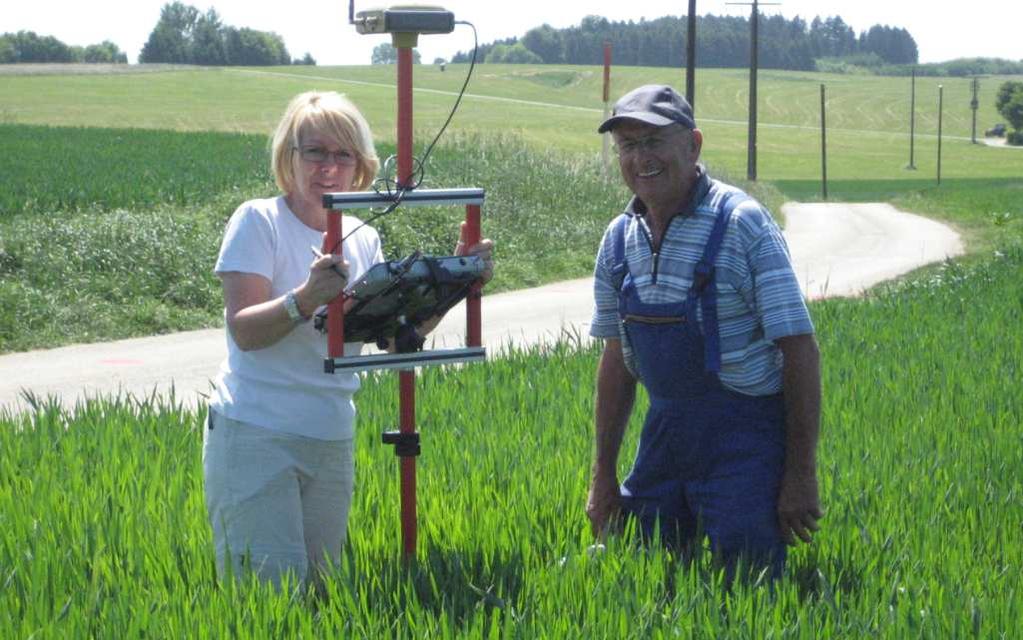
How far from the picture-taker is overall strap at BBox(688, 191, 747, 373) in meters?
3.86

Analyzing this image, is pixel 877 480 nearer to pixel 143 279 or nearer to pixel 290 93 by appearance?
pixel 143 279

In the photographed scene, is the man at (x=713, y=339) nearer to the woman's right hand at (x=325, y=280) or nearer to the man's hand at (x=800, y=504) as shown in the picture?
the man's hand at (x=800, y=504)

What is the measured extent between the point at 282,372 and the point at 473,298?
481 mm

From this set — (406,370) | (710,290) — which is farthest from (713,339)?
(406,370)

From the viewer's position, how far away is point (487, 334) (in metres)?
13.9

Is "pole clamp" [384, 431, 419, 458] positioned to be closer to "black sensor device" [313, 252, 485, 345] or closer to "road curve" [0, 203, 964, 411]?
"black sensor device" [313, 252, 485, 345]

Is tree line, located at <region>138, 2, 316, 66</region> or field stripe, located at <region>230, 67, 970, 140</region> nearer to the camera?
field stripe, located at <region>230, 67, 970, 140</region>

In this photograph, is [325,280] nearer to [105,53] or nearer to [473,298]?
[473,298]

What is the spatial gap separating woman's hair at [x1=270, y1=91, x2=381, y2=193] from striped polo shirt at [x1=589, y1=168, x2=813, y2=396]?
724 mm

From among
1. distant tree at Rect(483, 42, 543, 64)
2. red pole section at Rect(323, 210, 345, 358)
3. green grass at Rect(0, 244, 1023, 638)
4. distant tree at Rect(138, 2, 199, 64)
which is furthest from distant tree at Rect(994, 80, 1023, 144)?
red pole section at Rect(323, 210, 345, 358)

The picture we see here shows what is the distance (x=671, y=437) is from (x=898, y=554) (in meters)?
0.80

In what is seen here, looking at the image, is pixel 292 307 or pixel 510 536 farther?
pixel 510 536

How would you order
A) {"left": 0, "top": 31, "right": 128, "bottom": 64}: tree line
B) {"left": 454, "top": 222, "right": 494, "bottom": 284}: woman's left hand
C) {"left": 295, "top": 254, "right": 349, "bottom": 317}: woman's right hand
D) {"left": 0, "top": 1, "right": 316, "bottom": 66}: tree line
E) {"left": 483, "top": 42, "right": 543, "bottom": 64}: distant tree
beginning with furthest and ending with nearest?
{"left": 483, "top": 42, "right": 543, "bottom": 64}: distant tree → {"left": 0, "top": 1, "right": 316, "bottom": 66}: tree line → {"left": 0, "top": 31, "right": 128, "bottom": 64}: tree line → {"left": 454, "top": 222, "right": 494, "bottom": 284}: woman's left hand → {"left": 295, "top": 254, "right": 349, "bottom": 317}: woman's right hand

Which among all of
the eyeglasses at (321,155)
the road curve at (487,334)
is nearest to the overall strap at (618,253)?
the eyeglasses at (321,155)
